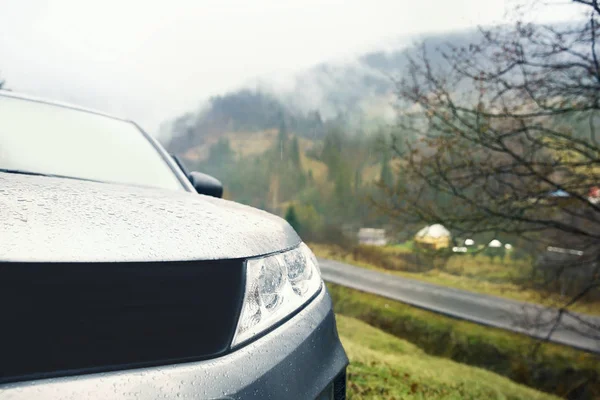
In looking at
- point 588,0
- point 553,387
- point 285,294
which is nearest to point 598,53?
point 588,0

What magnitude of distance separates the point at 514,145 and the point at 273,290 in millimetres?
9226

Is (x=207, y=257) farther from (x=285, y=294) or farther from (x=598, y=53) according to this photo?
(x=598, y=53)

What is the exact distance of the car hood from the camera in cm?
97

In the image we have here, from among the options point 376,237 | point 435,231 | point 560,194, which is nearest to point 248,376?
point 560,194

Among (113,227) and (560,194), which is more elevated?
(113,227)

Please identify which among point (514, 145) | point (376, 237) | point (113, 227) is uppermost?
point (113, 227)

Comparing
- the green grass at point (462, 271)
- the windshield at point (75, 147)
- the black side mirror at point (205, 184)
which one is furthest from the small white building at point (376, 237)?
the windshield at point (75, 147)

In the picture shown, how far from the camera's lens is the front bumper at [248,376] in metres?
0.89

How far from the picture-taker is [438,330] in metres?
32.7

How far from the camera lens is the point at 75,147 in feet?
7.76

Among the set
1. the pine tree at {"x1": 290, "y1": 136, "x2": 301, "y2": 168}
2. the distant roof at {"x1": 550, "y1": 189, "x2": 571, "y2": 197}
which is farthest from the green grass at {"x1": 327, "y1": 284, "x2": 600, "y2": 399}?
the pine tree at {"x1": 290, "y1": 136, "x2": 301, "y2": 168}

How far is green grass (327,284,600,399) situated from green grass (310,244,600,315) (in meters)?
1.63

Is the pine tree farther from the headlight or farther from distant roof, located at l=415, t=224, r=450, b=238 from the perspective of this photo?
the headlight

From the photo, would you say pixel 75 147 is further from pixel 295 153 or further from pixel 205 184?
pixel 295 153
